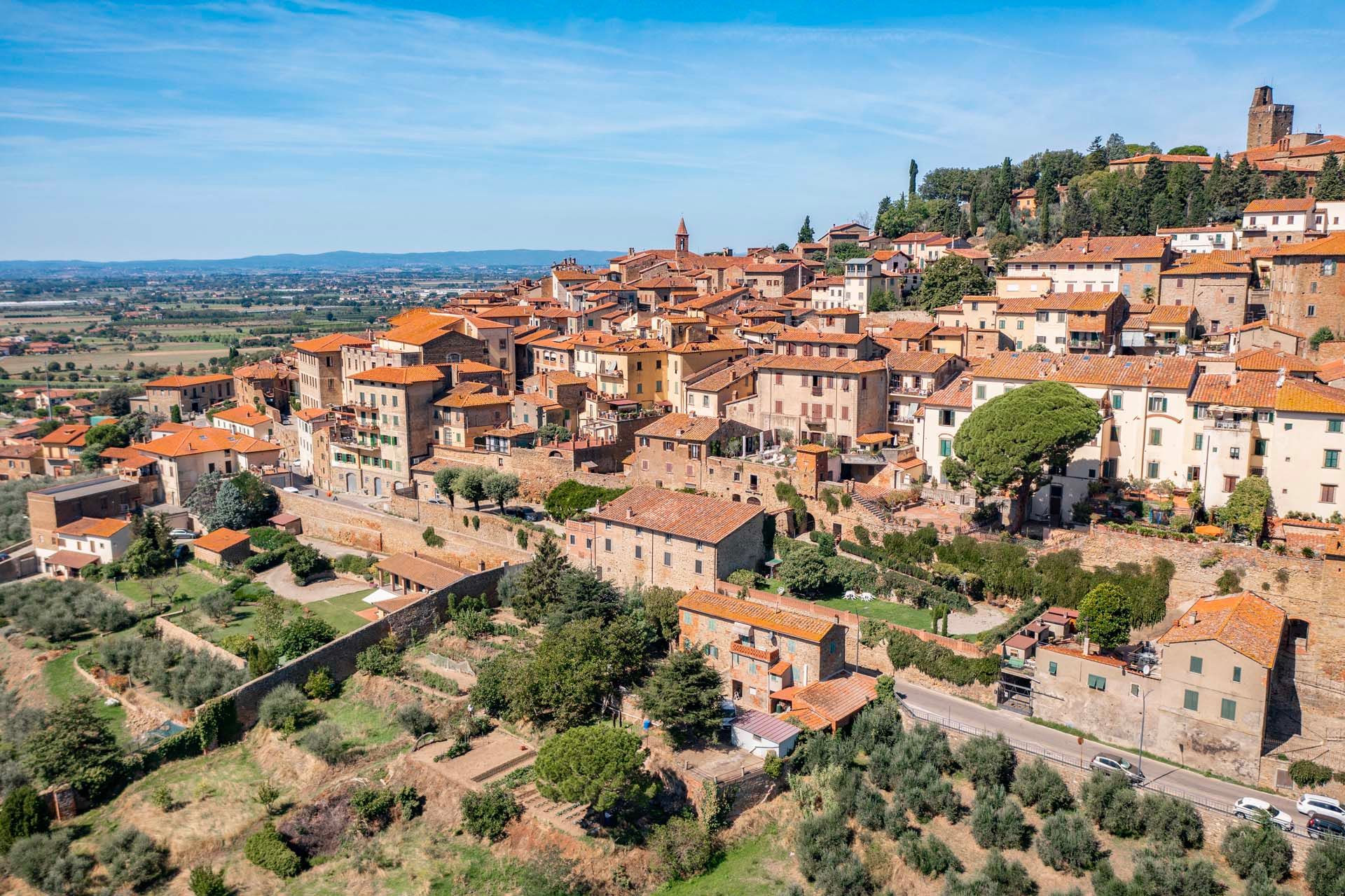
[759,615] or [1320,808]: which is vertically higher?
[759,615]

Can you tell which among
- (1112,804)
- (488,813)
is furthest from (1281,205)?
(488,813)

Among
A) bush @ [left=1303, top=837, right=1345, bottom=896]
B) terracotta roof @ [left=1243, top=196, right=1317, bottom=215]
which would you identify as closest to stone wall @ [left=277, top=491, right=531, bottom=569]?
bush @ [left=1303, top=837, right=1345, bottom=896]

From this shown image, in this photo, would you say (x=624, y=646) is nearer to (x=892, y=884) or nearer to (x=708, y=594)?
(x=708, y=594)

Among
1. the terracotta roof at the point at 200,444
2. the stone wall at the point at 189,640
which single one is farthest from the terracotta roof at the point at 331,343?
the stone wall at the point at 189,640

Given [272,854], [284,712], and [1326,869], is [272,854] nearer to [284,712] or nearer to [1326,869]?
[284,712]

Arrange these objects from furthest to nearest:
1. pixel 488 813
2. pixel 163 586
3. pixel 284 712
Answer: pixel 163 586 < pixel 284 712 < pixel 488 813

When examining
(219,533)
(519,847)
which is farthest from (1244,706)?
(219,533)

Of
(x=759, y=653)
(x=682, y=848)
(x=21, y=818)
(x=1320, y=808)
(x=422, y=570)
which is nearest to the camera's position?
(x=1320, y=808)

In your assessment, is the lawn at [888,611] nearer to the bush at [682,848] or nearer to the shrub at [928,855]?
the shrub at [928,855]
